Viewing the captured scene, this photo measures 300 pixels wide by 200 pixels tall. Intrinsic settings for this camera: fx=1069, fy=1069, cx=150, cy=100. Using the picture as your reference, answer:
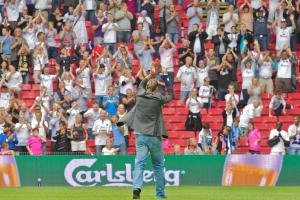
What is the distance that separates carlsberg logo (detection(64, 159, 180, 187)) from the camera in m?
29.6

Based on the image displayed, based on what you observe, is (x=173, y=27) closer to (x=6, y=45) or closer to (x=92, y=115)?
(x=92, y=115)

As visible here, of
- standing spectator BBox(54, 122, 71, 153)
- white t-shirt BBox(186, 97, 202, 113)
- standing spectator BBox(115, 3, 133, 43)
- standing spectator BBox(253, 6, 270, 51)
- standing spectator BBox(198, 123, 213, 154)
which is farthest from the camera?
standing spectator BBox(115, 3, 133, 43)

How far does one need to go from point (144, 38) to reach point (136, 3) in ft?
8.49

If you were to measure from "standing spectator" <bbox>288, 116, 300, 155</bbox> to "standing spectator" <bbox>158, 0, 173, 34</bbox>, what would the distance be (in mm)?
6427

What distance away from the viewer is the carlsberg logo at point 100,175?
29.6m

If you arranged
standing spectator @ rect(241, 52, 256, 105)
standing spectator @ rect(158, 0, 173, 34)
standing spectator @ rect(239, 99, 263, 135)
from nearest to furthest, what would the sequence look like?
standing spectator @ rect(239, 99, 263, 135) → standing spectator @ rect(241, 52, 256, 105) → standing spectator @ rect(158, 0, 173, 34)

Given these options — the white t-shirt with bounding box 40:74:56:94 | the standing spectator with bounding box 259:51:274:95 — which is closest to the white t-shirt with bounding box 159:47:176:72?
the standing spectator with bounding box 259:51:274:95

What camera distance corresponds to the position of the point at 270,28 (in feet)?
120

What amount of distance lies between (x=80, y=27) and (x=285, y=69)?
23.4 ft

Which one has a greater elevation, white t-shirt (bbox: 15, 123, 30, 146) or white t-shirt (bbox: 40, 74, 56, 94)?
white t-shirt (bbox: 40, 74, 56, 94)

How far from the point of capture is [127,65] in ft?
113

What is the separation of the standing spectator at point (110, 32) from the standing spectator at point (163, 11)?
1583mm

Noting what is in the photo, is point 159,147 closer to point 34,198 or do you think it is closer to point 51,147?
point 34,198

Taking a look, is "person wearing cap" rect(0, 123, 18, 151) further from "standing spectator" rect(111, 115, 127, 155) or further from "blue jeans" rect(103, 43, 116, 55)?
"blue jeans" rect(103, 43, 116, 55)
